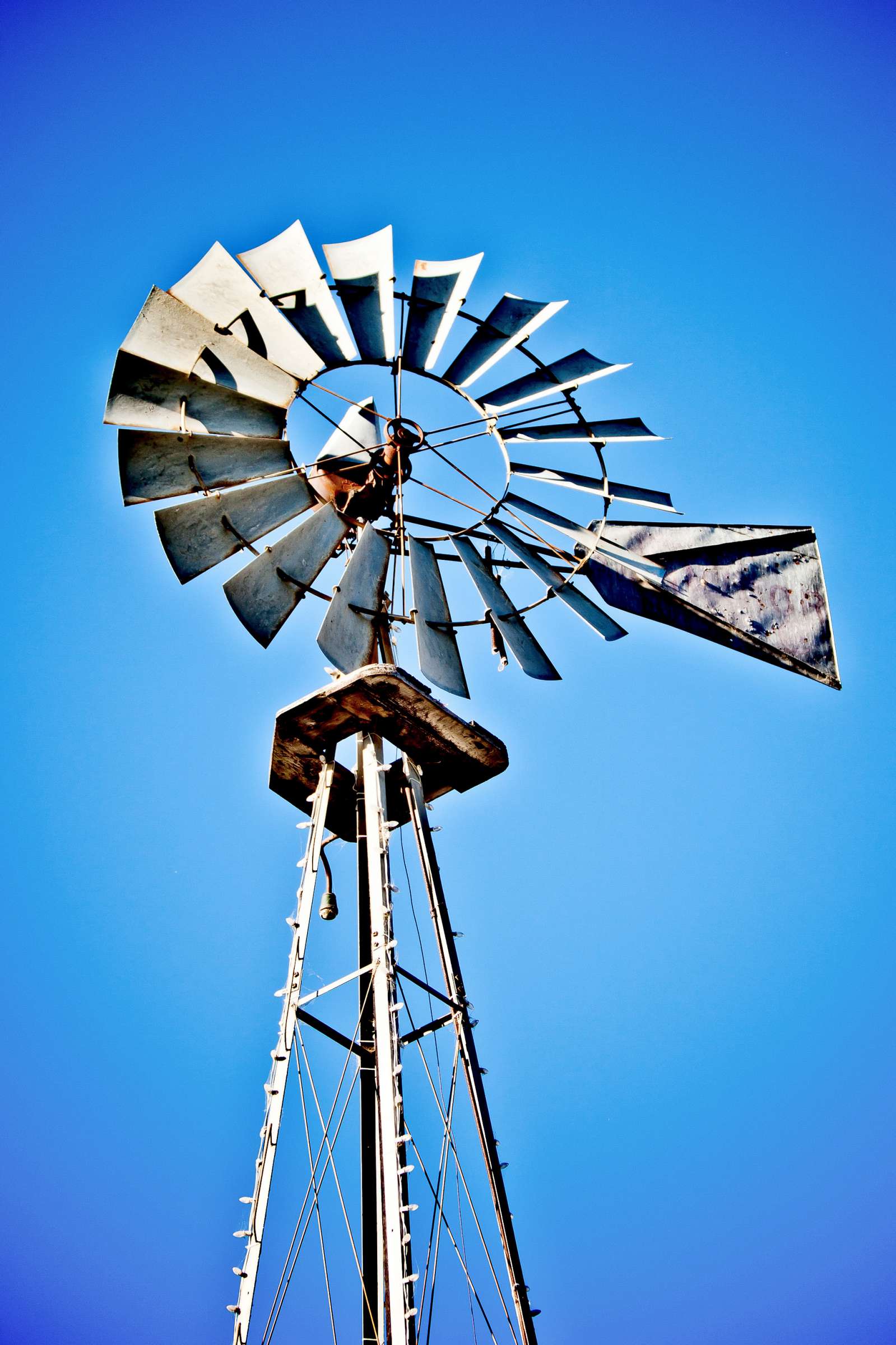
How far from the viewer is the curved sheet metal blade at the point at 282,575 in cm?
600

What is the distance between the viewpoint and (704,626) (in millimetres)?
6738

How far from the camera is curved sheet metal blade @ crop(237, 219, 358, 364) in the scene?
654 centimetres

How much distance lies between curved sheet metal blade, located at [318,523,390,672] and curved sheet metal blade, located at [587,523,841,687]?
1364 mm

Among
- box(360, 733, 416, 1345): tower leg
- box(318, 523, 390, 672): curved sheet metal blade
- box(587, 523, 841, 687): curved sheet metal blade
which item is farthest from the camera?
box(587, 523, 841, 687): curved sheet metal blade

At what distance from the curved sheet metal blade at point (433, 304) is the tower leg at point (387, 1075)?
258 cm

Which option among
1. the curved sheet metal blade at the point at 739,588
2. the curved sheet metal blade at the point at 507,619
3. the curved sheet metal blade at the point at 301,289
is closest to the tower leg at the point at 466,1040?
the curved sheet metal blade at the point at 507,619

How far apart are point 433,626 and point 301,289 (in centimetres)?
211

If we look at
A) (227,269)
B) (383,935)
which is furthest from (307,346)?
(383,935)

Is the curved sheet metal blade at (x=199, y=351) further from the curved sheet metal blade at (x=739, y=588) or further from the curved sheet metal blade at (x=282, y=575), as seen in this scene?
the curved sheet metal blade at (x=739, y=588)

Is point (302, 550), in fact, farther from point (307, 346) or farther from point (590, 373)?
point (590, 373)

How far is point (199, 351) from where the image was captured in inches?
244

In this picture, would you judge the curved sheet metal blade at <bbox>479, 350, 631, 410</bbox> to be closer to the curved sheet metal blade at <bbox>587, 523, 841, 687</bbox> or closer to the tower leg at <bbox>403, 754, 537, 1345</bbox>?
the curved sheet metal blade at <bbox>587, 523, 841, 687</bbox>

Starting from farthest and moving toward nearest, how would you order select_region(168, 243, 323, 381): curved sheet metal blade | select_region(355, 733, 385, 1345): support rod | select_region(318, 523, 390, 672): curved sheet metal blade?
select_region(168, 243, 323, 381): curved sheet metal blade, select_region(318, 523, 390, 672): curved sheet metal blade, select_region(355, 733, 385, 1345): support rod

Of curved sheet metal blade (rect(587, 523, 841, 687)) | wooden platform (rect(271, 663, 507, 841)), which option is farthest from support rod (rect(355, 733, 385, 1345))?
curved sheet metal blade (rect(587, 523, 841, 687))
